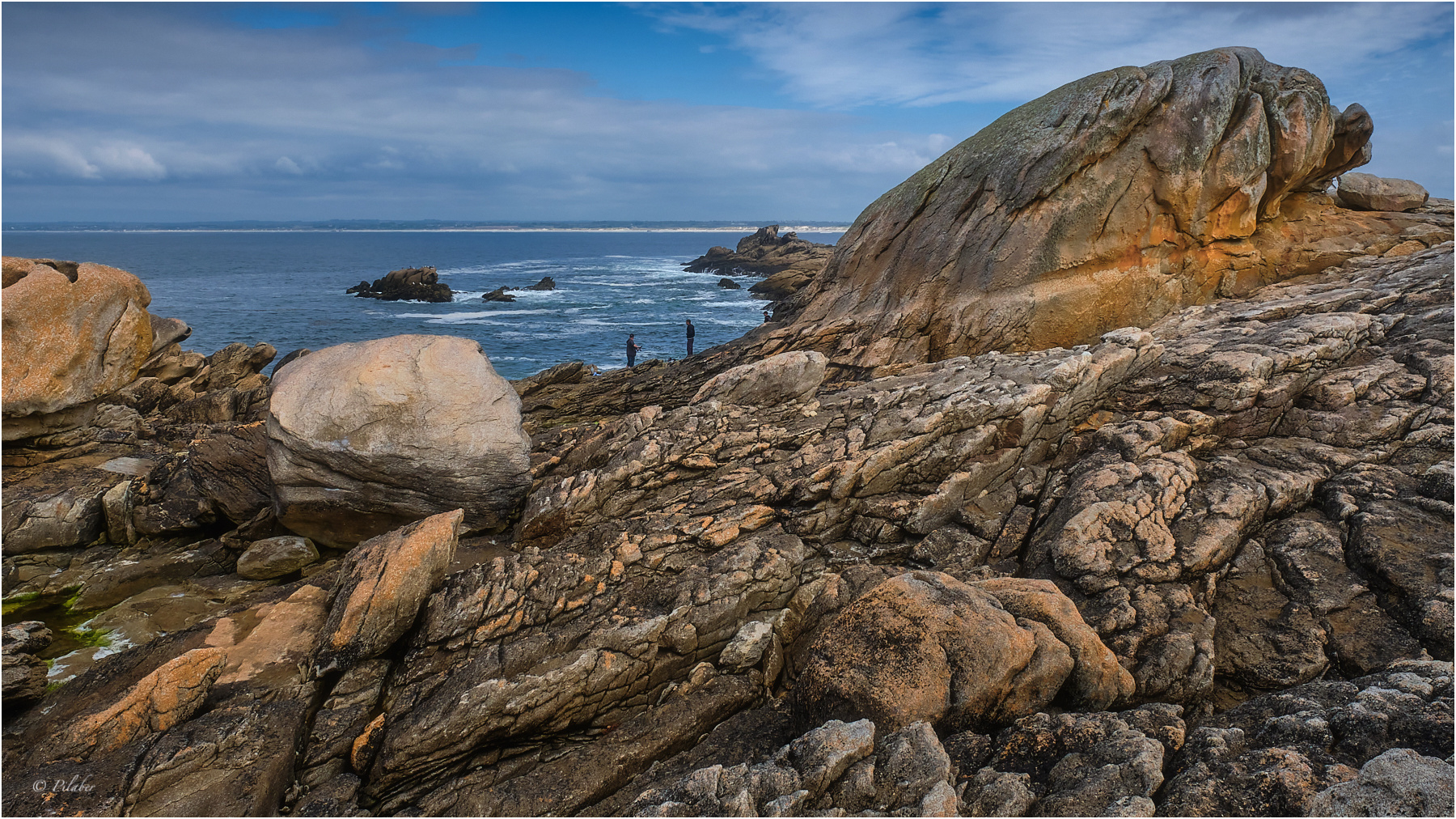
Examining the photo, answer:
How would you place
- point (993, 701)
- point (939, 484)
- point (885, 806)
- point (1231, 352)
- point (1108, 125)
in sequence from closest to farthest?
point (885, 806), point (993, 701), point (939, 484), point (1231, 352), point (1108, 125)

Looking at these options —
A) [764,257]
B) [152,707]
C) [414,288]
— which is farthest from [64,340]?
[764,257]

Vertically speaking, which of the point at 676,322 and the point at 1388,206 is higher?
the point at 1388,206

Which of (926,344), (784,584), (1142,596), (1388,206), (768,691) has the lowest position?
(768,691)

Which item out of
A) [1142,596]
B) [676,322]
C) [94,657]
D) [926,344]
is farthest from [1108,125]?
[676,322]

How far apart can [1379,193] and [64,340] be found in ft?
113

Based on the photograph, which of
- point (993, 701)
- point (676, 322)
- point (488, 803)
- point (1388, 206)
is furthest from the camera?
point (676, 322)

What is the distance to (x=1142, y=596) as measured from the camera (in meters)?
8.80

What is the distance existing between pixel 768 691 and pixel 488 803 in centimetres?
354

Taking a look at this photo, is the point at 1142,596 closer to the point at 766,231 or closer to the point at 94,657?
the point at 94,657

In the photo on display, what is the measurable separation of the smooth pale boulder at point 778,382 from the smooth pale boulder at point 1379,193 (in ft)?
61.6

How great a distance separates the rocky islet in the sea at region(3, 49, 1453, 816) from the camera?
22.7 ft

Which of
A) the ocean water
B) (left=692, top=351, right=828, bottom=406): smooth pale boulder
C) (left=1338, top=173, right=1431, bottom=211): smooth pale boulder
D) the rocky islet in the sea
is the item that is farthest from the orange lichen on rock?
the ocean water

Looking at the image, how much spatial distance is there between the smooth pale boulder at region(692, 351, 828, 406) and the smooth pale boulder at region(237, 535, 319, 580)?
805cm

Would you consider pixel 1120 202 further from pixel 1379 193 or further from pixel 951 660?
pixel 951 660
